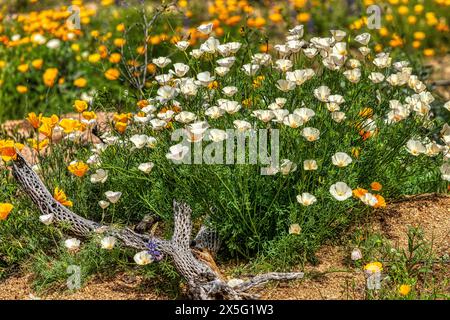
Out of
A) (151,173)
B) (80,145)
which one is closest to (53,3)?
(80,145)

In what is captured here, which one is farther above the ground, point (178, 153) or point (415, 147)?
point (178, 153)

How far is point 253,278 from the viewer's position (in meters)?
3.33

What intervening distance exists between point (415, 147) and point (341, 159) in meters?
0.41

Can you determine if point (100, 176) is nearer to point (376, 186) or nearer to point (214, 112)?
point (214, 112)

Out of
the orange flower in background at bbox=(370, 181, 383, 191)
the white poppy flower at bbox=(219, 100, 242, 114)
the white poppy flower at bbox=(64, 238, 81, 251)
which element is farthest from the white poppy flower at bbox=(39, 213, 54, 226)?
the orange flower in background at bbox=(370, 181, 383, 191)

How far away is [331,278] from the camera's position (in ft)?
11.7

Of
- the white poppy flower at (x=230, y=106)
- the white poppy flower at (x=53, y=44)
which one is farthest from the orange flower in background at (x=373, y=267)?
the white poppy flower at (x=53, y=44)

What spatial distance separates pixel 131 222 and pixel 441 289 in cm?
158

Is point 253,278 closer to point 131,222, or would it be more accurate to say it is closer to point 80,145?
point 131,222

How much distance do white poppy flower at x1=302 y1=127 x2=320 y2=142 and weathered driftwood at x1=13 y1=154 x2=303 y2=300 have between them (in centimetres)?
58

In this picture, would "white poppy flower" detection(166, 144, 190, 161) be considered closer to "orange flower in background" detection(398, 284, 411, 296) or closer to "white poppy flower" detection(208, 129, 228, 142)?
"white poppy flower" detection(208, 129, 228, 142)

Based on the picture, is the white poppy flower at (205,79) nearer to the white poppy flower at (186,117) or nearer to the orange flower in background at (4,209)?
the white poppy flower at (186,117)

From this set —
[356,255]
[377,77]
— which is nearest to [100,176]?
[356,255]

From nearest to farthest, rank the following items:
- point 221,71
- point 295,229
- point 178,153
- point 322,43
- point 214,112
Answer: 1. point 178,153
2. point 295,229
3. point 214,112
4. point 221,71
5. point 322,43
